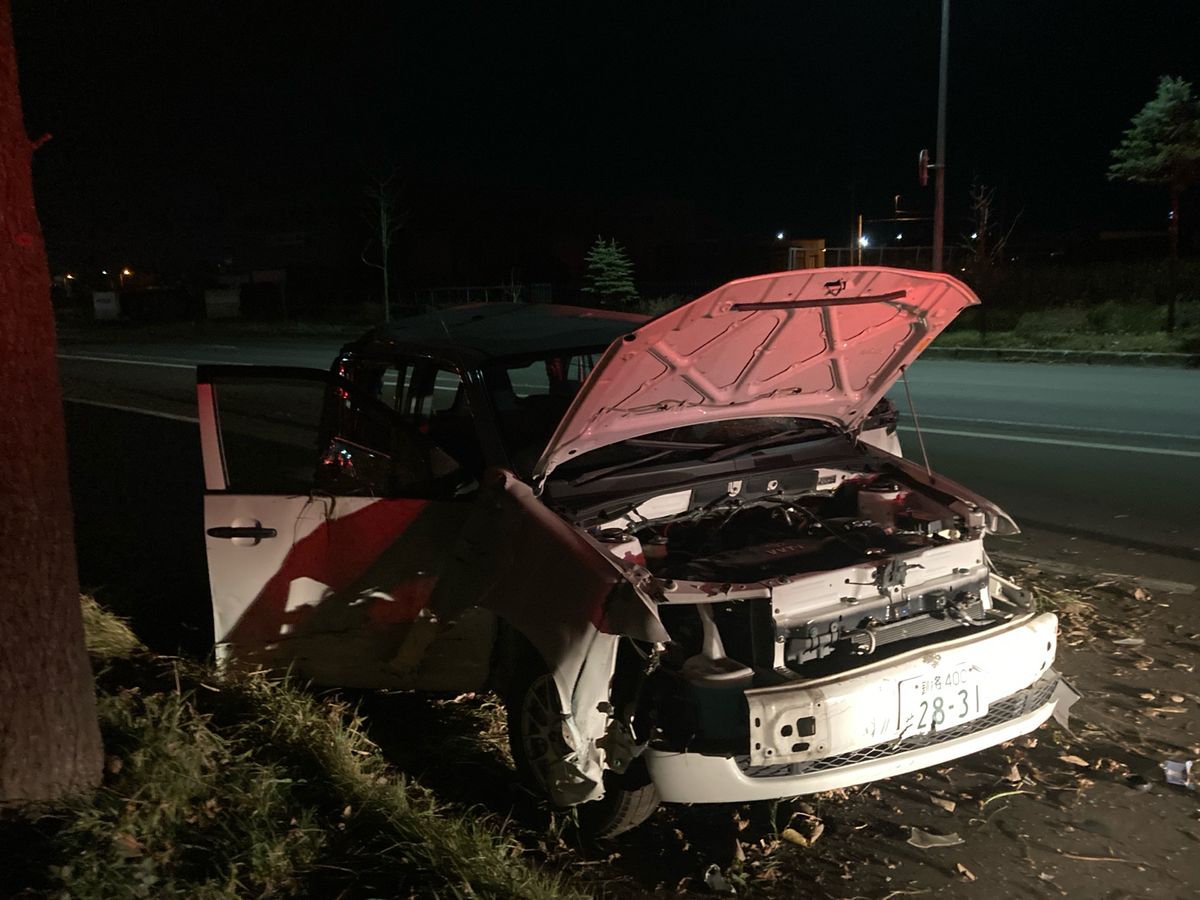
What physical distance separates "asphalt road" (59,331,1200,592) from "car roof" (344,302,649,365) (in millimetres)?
3600

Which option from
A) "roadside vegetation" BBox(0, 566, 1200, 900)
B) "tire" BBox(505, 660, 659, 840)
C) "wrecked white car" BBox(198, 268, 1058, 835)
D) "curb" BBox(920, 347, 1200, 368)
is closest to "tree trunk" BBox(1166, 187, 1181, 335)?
"curb" BBox(920, 347, 1200, 368)

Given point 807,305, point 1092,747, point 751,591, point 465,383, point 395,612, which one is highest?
point 807,305

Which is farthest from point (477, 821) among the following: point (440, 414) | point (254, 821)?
point (440, 414)

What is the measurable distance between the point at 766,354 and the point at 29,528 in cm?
262

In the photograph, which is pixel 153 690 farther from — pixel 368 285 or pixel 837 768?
pixel 368 285

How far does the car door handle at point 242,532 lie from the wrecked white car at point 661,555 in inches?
0.7

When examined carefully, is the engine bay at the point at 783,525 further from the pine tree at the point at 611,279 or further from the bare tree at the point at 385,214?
the bare tree at the point at 385,214

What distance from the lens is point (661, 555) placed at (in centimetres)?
398

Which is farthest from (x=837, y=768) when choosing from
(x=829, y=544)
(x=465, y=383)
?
(x=465, y=383)

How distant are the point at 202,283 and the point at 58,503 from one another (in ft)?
208

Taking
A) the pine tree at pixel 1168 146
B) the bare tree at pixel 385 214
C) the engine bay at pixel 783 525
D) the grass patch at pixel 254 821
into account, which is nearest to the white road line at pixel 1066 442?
the engine bay at pixel 783 525

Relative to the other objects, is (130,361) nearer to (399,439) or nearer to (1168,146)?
(399,439)

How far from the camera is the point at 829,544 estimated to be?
4.14m

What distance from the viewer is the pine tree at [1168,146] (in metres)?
21.9
